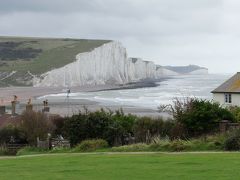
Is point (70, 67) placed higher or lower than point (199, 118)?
higher

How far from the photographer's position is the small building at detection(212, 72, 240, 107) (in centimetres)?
5044

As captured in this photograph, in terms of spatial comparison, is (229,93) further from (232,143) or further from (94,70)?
(94,70)

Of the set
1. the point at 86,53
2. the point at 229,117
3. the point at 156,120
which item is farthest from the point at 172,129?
the point at 86,53

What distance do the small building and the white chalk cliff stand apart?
323ft

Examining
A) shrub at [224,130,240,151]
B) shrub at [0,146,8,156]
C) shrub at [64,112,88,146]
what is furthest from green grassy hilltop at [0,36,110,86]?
shrub at [224,130,240,151]

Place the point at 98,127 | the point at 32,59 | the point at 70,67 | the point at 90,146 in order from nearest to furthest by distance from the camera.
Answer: the point at 90,146 → the point at 98,127 → the point at 70,67 → the point at 32,59

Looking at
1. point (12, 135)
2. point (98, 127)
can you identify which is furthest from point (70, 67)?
point (98, 127)

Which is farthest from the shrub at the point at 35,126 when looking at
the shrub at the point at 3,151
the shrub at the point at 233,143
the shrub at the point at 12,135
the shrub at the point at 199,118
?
the shrub at the point at 233,143

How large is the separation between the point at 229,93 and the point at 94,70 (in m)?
112

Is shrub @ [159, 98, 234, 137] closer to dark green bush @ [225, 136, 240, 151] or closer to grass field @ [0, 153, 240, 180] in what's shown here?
dark green bush @ [225, 136, 240, 151]

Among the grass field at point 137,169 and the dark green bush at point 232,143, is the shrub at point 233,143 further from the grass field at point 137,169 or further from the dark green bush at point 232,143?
the grass field at point 137,169

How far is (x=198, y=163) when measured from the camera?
1792cm

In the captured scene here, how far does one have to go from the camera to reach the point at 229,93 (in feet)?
168

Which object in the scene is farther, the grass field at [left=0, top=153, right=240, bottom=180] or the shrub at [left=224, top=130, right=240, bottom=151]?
the shrub at [left=224, top=130, right=240, bottom=151]
